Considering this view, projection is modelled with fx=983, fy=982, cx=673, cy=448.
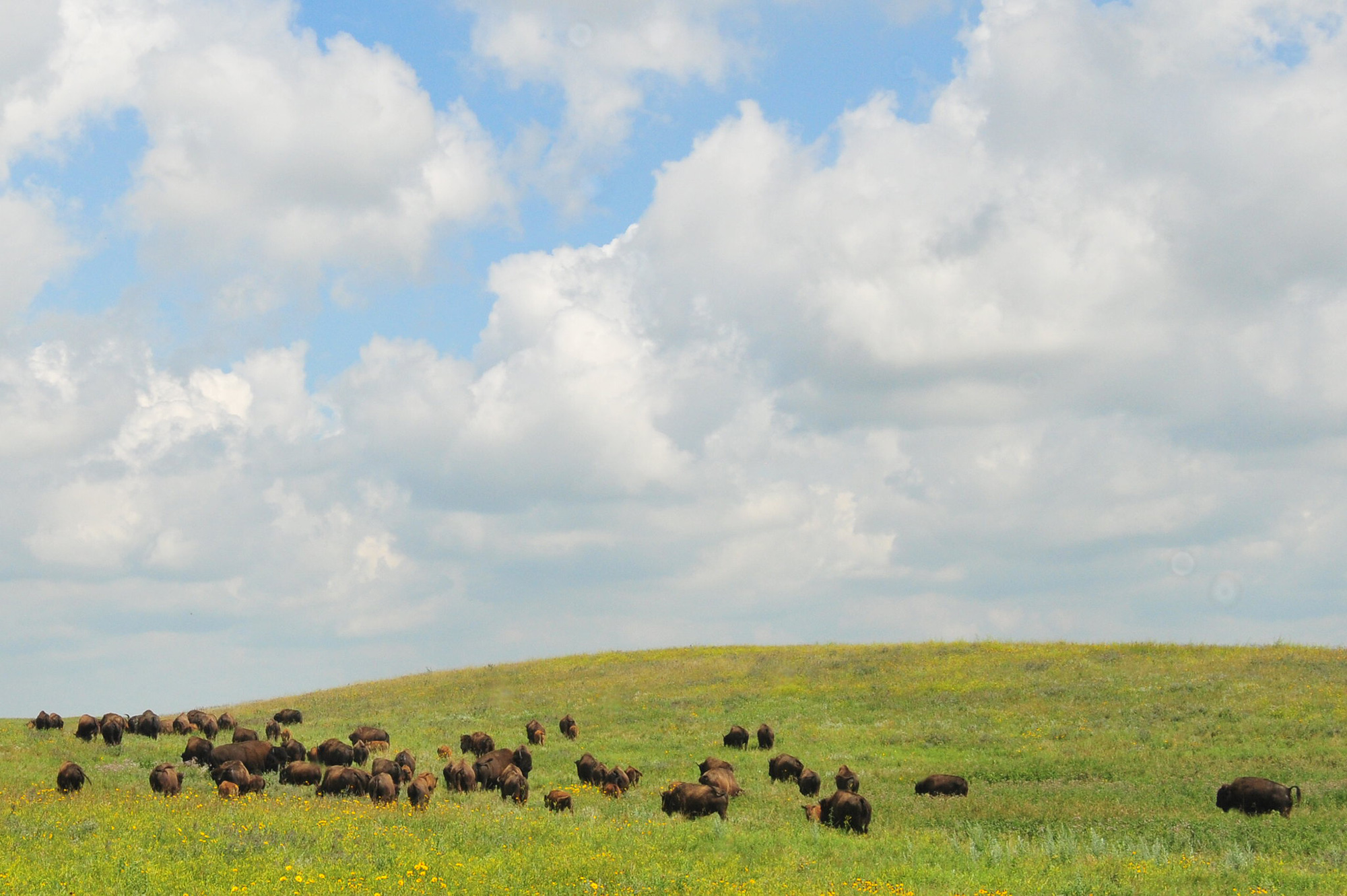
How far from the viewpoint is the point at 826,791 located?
29984 millimetres

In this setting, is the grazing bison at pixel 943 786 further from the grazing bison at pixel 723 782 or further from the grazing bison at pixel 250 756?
the grazing bison at pixel 250 756

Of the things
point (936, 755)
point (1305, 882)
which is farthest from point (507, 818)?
point (936, 755)

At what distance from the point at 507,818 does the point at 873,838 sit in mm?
8330

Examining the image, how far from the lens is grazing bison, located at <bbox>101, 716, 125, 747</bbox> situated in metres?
36.8

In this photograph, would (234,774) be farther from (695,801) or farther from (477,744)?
(695,801)

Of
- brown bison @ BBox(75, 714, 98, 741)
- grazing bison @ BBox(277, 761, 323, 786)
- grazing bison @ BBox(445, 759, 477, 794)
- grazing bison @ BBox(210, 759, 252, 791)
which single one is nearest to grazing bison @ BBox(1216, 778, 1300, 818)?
grazing bison @ BBox(445, 759, 477, 794)

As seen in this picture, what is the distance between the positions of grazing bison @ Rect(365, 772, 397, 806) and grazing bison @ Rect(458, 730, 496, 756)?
36.9 ft

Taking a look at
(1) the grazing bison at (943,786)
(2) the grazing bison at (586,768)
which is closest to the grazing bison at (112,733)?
(2) the grazing bison at (586,768)

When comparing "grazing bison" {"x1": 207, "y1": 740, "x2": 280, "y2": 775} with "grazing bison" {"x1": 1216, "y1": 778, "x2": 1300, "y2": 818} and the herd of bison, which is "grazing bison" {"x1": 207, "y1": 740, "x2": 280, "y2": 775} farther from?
"grazing bison" {"x1": 1216, "y1": 778, "x2": 1300, "y2": 818}

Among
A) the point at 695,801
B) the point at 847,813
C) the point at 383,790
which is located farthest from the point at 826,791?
the point at 383,790

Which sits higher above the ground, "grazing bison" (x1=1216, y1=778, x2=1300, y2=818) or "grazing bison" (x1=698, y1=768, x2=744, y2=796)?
"grazing bison" (x1=698, y1=768, x2=744, y2=796)

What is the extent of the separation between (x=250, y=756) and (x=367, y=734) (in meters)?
6.76

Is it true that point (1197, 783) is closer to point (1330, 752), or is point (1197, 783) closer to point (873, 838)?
point (1330, 752)

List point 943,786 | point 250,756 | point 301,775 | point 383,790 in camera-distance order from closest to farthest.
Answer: point 383,790 < point 301,775 < point 943,786 < point 250,756
